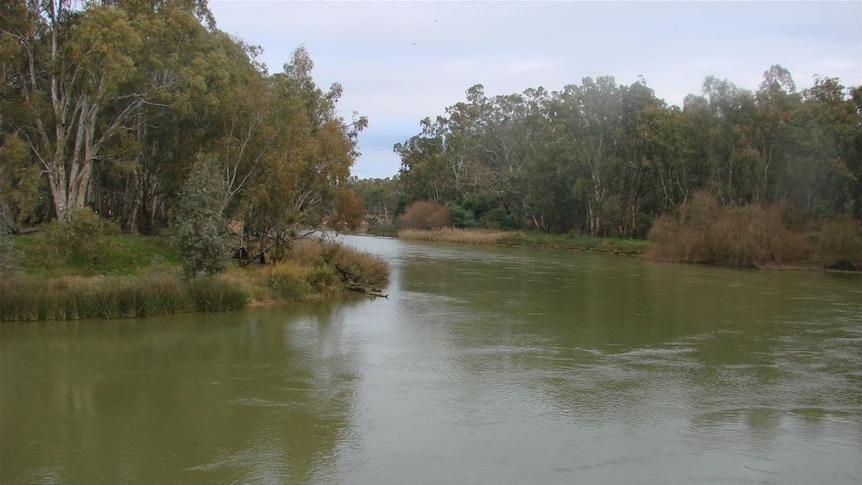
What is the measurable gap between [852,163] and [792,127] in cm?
457

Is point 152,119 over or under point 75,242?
over

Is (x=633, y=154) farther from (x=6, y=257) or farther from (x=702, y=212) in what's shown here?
(x=6, y=257)

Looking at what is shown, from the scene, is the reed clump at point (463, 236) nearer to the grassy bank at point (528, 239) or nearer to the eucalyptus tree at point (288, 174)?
the grassy bank at point (528, 239)

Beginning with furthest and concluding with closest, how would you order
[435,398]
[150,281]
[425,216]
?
[425,216]
[150,281]
[435,398]

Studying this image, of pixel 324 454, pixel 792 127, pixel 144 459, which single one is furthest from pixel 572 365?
pixel 792 127

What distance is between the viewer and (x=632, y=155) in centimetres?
5172

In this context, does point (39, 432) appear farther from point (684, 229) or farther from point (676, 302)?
point (684, 229)

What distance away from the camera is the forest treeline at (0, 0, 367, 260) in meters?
21.2

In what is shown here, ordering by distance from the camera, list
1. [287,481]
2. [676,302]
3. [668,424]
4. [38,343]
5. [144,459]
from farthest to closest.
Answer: [676,302] < [38,343] < [668,424] < [144,459] < [287,481]

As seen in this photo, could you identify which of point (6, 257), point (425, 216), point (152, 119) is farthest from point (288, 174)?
point (425, 216)

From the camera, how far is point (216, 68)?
974 inches

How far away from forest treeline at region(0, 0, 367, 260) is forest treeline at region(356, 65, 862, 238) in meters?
28.5

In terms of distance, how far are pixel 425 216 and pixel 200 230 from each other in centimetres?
5284

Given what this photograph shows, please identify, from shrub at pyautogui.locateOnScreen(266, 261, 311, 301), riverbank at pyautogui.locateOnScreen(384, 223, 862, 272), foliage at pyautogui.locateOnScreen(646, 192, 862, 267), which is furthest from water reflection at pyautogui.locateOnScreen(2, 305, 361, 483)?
riverbank at pyautogui.locateOnScreen(384, 223, 862, 272)
